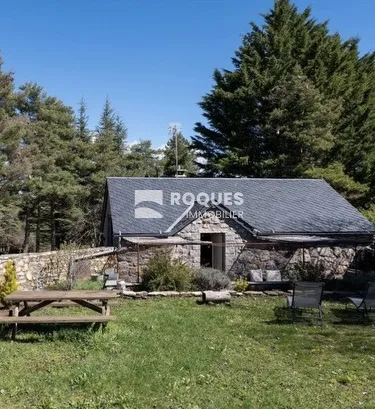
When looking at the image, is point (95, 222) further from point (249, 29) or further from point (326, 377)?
point (326, 377)

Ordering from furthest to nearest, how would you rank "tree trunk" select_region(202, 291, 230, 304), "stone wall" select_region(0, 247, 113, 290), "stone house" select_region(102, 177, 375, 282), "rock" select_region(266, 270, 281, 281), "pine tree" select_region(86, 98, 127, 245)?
1. "pine tree" select_region(86, 98, 127, 245)
2. "stone house" select_region(102, 177, 375, 282)
3. "rock" select_region(266, 270, 281, 281)
4. "stone wall" select_region(0, 247, 113, 290)
5. "tree trunk" select_region(202, 291, 230, 304)

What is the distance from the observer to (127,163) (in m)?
44.8

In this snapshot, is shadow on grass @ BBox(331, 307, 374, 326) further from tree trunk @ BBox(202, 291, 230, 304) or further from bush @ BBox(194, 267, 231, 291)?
bush @ BBox(194, 267, 231, 291)

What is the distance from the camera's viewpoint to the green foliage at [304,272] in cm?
1716

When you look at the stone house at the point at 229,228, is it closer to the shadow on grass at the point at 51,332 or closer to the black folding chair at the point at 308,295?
the black folding chair at the point at 308,295

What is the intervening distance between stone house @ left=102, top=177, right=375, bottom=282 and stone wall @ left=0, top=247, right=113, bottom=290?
282 centimetres

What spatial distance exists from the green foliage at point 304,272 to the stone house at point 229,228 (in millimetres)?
410

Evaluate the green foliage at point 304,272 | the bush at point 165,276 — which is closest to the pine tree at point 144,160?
the green foliage at point 304,272

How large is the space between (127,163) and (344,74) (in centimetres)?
2289

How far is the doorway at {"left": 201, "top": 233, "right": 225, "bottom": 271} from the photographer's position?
19094mm

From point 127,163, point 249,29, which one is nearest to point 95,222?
point 127,163

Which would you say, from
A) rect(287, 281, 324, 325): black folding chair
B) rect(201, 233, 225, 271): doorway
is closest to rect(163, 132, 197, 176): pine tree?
rect(201, 233, 225, 271): doorway

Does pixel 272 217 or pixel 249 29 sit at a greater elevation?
pixel 249 29

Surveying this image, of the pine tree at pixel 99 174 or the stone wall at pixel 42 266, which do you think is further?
the pine tree at pixel 99 174
